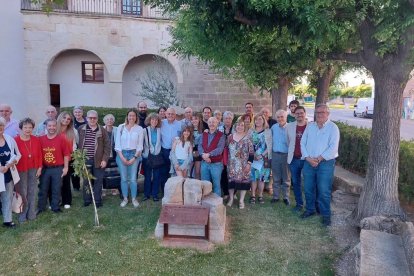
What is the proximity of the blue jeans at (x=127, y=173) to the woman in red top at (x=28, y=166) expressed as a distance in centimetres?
133

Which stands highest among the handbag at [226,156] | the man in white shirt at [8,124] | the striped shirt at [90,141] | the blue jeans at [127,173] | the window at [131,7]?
the window at [131,7]

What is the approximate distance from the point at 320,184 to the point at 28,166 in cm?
462

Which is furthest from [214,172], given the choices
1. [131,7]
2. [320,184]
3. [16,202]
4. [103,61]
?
[131,7]

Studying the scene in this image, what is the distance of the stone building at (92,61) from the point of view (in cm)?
1447

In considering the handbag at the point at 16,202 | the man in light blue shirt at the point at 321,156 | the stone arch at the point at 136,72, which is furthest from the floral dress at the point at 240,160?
the stone arch at the point at 136,72

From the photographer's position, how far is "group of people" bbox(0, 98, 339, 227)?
217 inches

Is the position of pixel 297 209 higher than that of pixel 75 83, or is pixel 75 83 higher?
pixel 75 83

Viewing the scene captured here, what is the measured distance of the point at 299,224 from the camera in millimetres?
5602

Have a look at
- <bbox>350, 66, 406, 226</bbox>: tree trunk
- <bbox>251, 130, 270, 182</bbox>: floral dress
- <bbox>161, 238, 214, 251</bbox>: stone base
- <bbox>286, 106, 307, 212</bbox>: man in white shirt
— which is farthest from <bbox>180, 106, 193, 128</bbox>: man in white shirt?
<bbox>350, 66, 406, 226</bbox>: tree trunk

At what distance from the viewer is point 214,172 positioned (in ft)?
20.0

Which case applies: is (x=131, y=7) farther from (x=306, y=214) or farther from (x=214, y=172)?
(x=306, y=214)

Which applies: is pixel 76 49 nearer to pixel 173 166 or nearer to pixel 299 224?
pixel 173 166

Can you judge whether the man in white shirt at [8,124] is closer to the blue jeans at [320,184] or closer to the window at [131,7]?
the blue jeans at [320,184]

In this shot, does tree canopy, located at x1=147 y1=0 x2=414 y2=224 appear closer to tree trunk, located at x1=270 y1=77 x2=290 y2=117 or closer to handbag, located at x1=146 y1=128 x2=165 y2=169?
handbag, located at x1=146 y1=128 x2=165 y2=169
